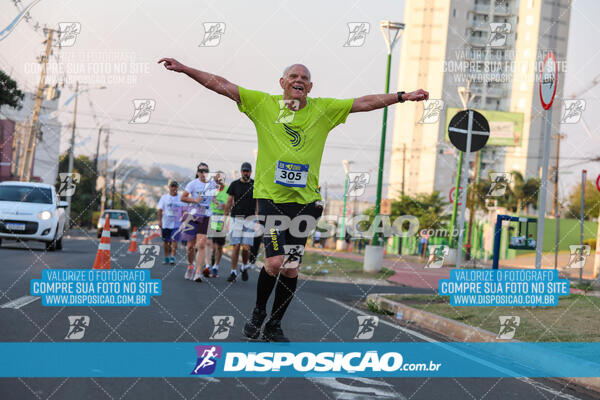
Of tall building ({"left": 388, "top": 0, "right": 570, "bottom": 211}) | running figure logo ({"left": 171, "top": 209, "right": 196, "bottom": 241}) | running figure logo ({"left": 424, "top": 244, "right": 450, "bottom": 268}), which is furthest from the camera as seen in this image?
tall building ({"left": 388, "top": 0, "right": 570, "bottom": 211})

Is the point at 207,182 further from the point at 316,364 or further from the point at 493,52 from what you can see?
the point at 493,52

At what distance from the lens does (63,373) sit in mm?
4395

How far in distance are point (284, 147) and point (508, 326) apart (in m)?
3.69

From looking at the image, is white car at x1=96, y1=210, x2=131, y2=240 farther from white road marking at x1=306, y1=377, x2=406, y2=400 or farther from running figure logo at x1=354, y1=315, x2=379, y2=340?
white road marking at x1=306, y1=377, x2=406, y2=400

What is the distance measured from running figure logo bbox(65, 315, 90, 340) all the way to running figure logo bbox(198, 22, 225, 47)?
5.32m

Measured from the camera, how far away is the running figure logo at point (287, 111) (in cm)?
585

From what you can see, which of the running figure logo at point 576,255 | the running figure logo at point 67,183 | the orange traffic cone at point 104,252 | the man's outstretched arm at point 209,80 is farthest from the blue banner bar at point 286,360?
the running figure logo at point 67,183

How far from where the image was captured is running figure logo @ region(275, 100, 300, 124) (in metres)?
5.85

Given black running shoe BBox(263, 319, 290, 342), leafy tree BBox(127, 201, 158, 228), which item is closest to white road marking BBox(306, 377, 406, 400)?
black running shoe BBox(263, 319, 290, 342)

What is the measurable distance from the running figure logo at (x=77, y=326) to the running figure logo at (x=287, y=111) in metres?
2.19

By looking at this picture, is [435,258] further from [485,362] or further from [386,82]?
[485,362]

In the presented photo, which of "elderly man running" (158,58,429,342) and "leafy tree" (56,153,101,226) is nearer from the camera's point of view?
"elderly man running" (158,58,429,342)

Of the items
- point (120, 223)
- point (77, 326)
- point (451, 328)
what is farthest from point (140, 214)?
point (77, 326)

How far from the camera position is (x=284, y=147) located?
5789 millimetres
